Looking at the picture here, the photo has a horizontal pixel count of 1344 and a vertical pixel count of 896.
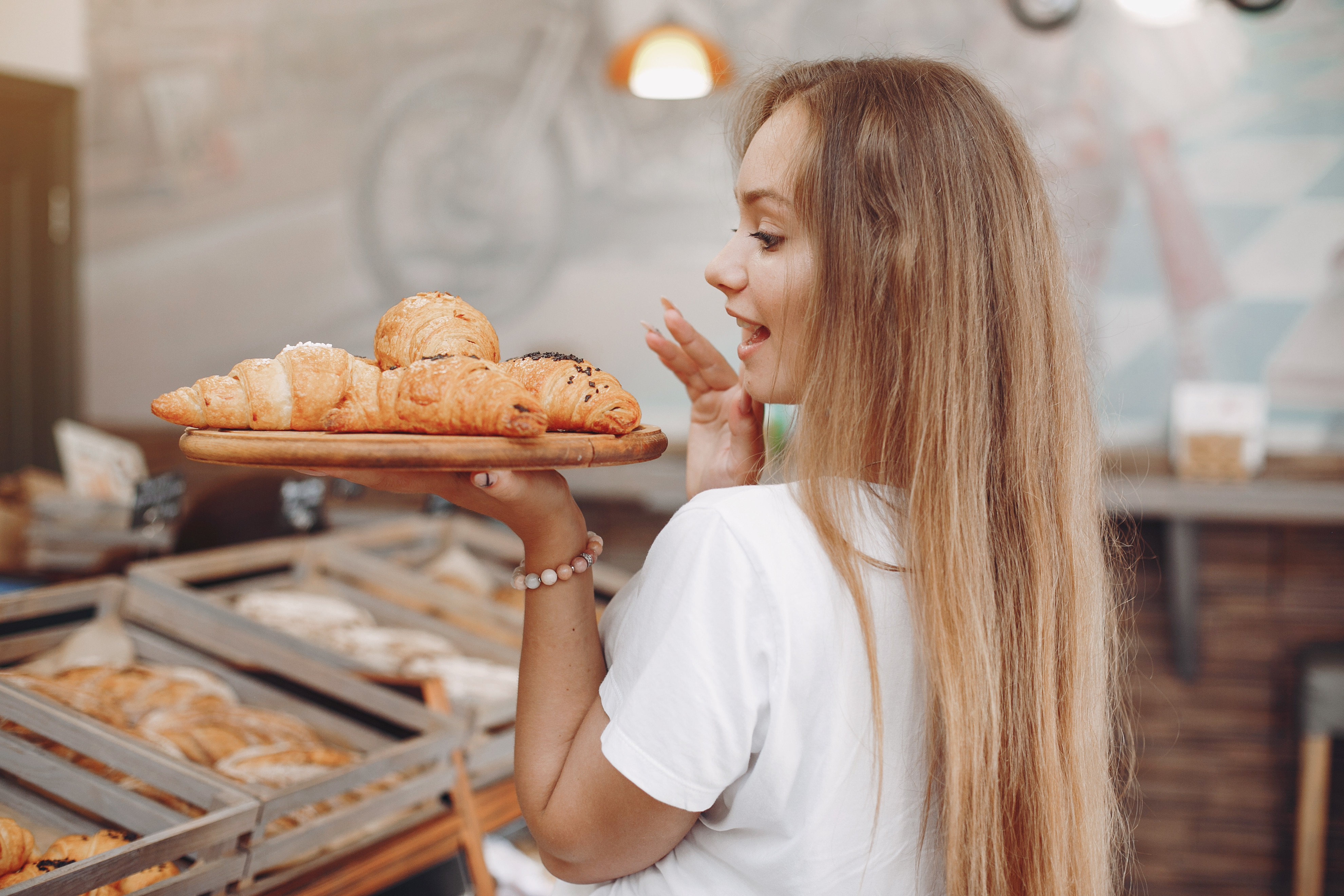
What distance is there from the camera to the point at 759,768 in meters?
0.81

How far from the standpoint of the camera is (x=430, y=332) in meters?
1.06

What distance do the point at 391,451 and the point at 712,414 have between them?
55cm

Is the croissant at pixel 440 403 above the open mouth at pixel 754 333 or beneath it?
beneath

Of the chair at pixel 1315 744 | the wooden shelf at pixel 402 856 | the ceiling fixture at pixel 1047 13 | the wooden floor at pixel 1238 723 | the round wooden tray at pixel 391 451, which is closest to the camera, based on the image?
the round wooden tray at pixel 391 451

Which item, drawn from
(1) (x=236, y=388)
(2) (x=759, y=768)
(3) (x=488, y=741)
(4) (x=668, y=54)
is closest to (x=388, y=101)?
(4) (x=668, y=54)

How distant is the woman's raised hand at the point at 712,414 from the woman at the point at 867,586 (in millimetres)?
245

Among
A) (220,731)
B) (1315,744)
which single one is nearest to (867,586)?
(220,731)

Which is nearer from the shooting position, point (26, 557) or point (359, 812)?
point (359, 812)

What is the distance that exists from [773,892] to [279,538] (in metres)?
1.95

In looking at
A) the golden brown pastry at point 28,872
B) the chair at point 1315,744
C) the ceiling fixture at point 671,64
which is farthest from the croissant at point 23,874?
the chair at point 1315,744

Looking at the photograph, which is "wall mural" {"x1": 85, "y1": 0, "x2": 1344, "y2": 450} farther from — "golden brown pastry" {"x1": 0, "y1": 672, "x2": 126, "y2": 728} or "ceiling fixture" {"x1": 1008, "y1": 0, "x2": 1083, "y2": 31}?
"golden brown pastry" {"x1": 0, "y1": 672, "x2": 126, "y2": 728}

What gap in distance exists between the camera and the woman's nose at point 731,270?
35.9 inches

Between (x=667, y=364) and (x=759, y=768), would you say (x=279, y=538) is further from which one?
(x=759, y=768)

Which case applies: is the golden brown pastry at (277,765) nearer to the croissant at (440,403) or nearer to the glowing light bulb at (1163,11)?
the croissant at (440,403)
